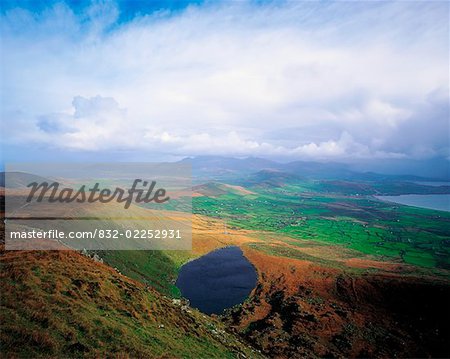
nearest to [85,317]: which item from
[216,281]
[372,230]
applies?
[216,281]

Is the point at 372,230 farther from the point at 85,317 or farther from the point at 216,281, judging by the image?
the point at 85,317

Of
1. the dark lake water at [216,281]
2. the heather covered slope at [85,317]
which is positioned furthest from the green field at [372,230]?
the heather covered slope at [85,317]

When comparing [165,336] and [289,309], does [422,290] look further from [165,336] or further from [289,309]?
[165,336]

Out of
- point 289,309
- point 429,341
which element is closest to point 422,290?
point 429,341

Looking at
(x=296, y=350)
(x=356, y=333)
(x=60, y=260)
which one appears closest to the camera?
(x=60, y=260)

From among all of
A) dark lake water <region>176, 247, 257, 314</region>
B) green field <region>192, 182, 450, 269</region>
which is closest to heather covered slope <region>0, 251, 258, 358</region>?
dark lake water <region>176, 247, 257, 314</region>

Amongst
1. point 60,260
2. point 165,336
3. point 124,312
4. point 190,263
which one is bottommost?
point 190,263
